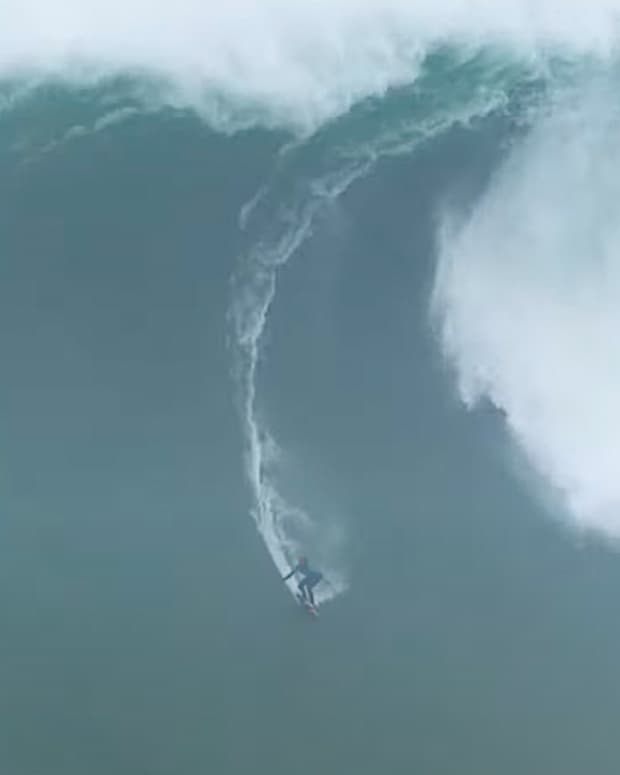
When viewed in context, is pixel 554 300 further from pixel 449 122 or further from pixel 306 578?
pixel 306 578

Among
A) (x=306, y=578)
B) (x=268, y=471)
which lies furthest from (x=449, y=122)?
(x=306, y=578)

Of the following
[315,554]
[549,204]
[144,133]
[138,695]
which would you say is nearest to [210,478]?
[315,554]

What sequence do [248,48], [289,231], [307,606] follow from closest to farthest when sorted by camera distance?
[307,606] → [289,231] → [248,48]

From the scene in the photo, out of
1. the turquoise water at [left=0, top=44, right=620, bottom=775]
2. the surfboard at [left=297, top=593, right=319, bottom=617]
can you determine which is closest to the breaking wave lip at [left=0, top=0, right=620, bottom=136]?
the turquoise water at [left=0, top=44, right=620, bottom=775]

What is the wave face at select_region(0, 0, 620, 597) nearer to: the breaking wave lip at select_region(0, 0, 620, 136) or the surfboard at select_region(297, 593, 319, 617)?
the breaking wave lip at select_region(0, 0, 620, 136)

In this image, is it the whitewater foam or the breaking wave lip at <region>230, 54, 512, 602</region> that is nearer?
the breaking wave lip at <region>230, 54, 512, 602</region>

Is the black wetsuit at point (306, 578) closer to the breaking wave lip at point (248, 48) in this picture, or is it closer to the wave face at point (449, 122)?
the wave face at point (449, 122)

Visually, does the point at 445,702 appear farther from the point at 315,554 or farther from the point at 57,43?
the point at 57,43
